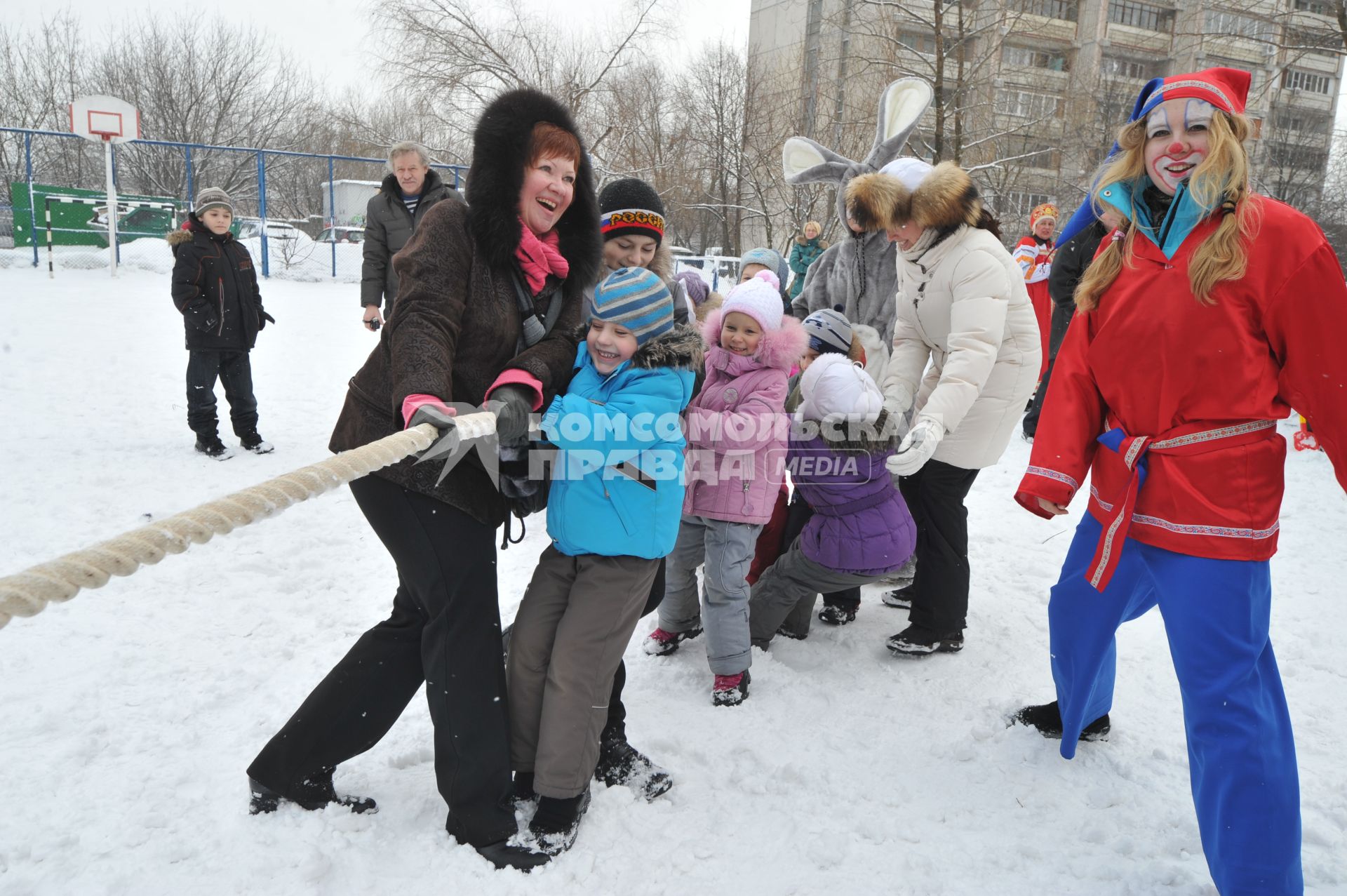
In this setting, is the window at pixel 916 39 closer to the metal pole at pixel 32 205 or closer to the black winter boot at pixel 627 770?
the black winter boot at pixel 627 770

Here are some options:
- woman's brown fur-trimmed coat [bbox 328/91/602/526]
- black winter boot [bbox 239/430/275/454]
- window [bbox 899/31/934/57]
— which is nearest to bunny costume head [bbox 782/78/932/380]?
woman's brown fur-trimmed coat [bbox 328/91/602/526]

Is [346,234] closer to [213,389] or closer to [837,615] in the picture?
[213,389]

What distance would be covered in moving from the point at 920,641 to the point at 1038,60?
1282 inches

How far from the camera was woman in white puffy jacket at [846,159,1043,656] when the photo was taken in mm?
3004

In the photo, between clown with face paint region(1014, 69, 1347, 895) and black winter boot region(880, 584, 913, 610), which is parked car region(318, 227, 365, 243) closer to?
black winter boot region(880, 584, 913, 610)

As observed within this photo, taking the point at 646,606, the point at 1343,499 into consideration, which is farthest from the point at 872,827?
the point at 1343,499

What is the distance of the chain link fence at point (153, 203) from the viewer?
48.9ft

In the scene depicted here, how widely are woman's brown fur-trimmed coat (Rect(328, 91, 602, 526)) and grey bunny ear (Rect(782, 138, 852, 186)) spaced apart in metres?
2.52

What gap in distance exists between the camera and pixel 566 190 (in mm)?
2156

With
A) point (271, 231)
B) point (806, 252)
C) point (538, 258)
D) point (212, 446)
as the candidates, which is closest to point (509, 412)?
point (538, 258)

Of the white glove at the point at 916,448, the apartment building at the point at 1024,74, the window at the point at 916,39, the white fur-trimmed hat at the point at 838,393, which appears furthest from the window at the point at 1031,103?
the white glove at the point at 916,448

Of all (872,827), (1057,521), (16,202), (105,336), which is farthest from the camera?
(16,202)

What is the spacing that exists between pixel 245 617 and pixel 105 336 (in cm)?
731

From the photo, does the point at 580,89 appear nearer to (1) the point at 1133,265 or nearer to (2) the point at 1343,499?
(2) the point at 1343,499
